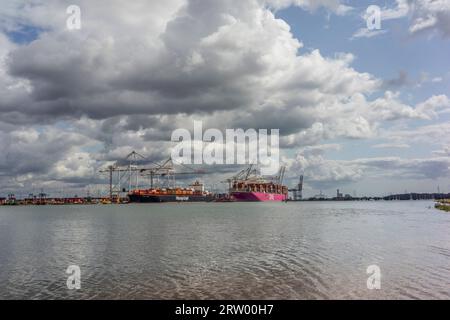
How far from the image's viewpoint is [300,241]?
41281 mm

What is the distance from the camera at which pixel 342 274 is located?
23.9 metres

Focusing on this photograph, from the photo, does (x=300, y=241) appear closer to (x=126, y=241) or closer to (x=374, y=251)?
(x=374, y=251)

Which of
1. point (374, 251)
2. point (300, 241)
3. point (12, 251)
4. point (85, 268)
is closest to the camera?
point (85, 268)

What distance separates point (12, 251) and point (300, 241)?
2776cm

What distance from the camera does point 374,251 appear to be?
33.5 meters

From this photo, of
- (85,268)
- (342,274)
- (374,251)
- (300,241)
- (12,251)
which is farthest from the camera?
(300,241)
